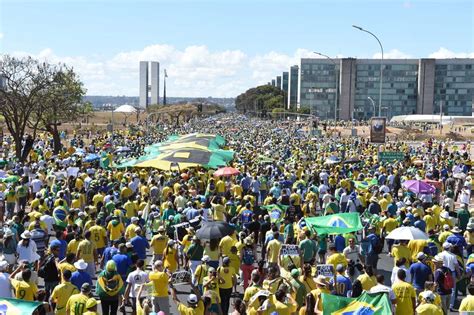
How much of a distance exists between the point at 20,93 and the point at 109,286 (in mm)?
31646

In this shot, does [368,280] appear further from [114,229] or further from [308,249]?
[114,229]

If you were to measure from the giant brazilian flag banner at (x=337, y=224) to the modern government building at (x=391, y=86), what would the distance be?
14707cm

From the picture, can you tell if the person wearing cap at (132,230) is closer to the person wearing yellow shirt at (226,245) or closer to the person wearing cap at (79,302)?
the person wearing yellow shirt at (226,245)

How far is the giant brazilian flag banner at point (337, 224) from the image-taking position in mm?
12794

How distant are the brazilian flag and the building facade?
475ft

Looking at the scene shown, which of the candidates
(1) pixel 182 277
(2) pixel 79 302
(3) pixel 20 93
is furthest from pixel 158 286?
(3) pixel 20 93

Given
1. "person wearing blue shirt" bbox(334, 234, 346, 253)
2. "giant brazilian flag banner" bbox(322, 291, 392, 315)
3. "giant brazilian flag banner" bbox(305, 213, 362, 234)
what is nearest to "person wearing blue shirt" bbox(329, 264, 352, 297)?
"giant brazilian flag banner" bbox(322, 291, 392, 315)

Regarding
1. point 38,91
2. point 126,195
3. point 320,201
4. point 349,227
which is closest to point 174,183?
point 126,195

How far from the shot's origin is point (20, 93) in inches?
1534

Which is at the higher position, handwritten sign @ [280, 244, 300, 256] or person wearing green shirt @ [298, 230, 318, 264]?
handwritten sign @ [280, 244, 300, 256]

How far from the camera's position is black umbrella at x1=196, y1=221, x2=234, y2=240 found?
11.8m

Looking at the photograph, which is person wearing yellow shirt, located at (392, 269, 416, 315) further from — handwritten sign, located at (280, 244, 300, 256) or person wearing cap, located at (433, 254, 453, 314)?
handwritten sign, located at (280, 244, 300, 256)

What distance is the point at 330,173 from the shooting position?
81.4 ft

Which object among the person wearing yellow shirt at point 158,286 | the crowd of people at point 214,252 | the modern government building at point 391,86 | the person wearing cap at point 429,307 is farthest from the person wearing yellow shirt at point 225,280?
the modern government building at point 391,86
